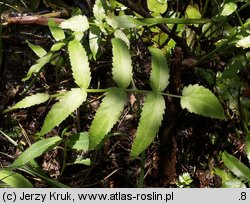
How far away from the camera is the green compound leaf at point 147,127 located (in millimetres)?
1053

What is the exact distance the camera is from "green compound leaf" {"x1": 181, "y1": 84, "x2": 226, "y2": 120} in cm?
111

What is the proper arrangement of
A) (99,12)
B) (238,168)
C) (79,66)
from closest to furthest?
(79,66) → (238,168) → (99,12)

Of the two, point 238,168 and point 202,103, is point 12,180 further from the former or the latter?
point 238,168

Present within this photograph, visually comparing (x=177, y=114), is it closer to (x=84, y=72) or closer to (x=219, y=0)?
(x=84, y=72)

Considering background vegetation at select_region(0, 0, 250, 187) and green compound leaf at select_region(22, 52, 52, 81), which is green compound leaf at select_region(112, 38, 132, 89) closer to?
background vegetation at select_region(0, 0, 250, 187)

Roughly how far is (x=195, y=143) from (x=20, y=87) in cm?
84

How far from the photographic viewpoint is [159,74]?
1.17 meters

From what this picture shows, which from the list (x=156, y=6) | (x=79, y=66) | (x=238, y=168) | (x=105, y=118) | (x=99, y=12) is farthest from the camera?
(x=156, y=6)

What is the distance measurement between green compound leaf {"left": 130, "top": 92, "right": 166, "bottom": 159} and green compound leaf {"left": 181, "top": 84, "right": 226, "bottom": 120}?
10 cm

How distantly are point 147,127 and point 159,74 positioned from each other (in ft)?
0.64

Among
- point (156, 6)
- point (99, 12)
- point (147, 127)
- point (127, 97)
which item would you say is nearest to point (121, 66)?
point (127, 97)

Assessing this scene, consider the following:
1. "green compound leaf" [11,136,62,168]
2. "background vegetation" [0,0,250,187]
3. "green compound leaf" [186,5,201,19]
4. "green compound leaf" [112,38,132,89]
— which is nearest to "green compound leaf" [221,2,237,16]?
"background vegetation" [0,0,250,187]

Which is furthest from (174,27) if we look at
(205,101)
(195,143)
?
(205,101)

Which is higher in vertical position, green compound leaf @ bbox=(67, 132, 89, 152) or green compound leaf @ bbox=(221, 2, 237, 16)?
green compound leaf @ bbox=(221, 2, 237, 16)
